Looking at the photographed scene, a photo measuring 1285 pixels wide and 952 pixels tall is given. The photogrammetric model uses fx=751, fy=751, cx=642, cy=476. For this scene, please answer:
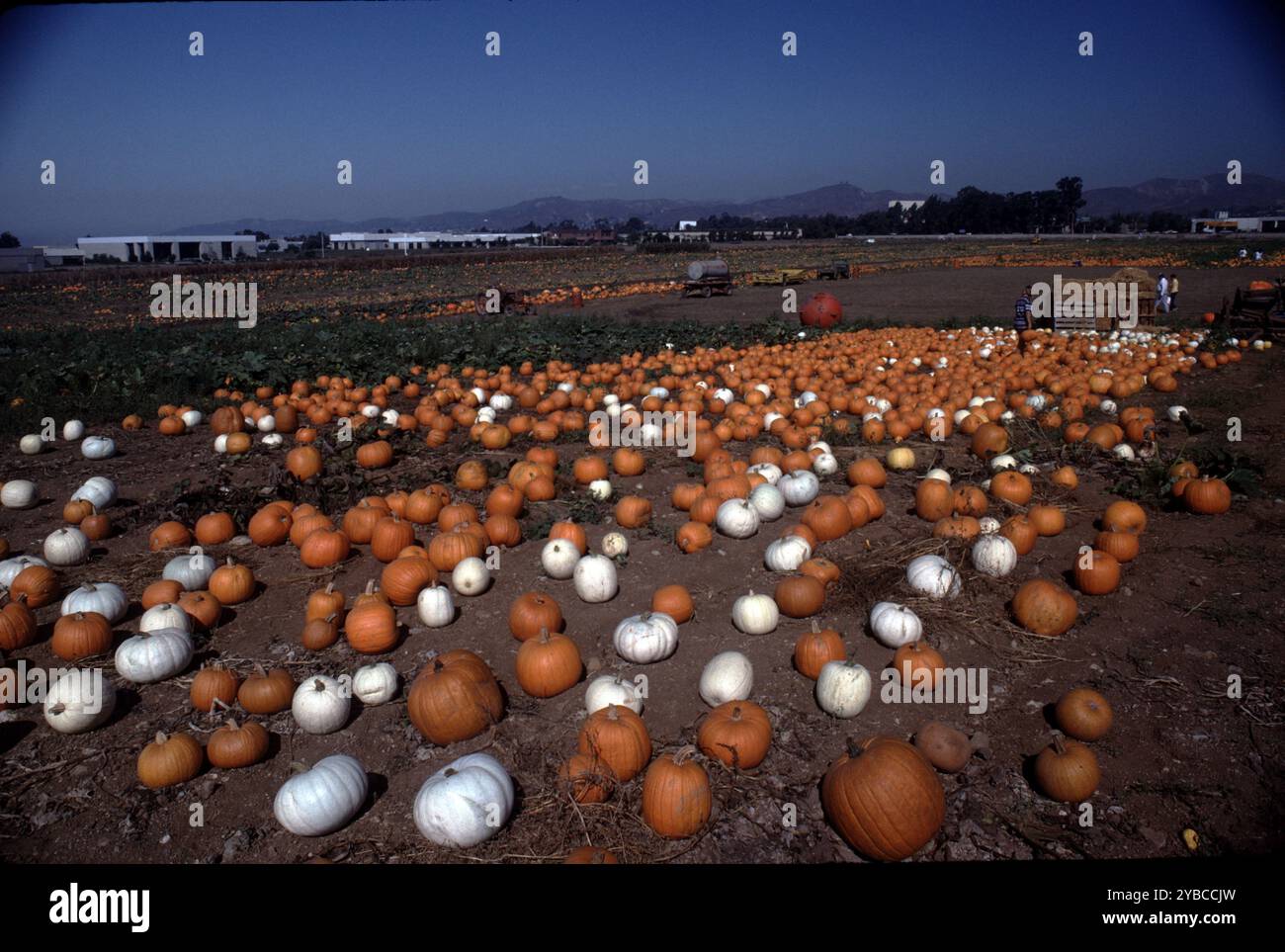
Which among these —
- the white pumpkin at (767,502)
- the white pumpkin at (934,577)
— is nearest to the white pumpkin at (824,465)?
the white pumpkin at (767,502)

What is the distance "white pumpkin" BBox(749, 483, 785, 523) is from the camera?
8.00 metres

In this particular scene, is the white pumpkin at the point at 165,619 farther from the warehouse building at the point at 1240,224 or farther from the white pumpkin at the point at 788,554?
the warehouse building at the point at 1240,224

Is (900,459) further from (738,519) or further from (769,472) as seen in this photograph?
(738,519)

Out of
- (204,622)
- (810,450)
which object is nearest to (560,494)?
(810,450)

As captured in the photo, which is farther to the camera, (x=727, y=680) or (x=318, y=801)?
(x=727, y=680)

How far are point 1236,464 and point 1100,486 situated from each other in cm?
146

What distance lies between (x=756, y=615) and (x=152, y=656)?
14.7 feet

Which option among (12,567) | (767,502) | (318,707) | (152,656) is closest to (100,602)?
(152,656)

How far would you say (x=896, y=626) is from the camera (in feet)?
18.4

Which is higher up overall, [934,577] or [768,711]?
[934,577]

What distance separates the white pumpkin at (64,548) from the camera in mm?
7289

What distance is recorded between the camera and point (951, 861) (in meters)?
3.79
